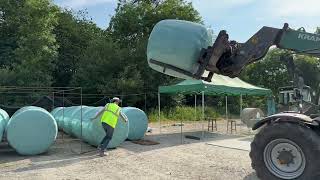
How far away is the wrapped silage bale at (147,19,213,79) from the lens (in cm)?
614

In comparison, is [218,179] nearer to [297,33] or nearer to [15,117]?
[297,33]

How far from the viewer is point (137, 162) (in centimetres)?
1092

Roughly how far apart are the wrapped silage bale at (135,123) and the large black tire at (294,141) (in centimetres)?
936

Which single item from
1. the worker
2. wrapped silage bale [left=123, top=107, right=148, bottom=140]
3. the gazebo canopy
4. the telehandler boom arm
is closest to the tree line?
the gazebo canopy

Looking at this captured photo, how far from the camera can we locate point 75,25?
3616 cm

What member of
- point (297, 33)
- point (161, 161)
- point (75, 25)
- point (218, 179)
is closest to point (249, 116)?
point (161, 161)

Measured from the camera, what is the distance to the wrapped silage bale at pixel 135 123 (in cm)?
1552

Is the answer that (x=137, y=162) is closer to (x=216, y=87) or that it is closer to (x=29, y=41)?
(x=216, y=87)

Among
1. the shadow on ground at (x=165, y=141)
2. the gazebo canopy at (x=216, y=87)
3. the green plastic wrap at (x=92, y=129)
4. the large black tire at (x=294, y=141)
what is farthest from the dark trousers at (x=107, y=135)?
the large black tire at (x=294, y=141)

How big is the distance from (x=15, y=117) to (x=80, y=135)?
2830mm

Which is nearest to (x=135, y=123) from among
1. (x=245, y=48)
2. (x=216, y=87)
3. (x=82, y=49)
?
(x=216, y=87)

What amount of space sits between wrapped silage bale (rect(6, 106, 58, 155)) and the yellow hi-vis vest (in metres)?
1.52

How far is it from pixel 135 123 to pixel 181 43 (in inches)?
383

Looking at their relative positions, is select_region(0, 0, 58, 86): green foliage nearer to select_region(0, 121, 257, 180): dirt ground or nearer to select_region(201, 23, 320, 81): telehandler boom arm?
select_region(0, 121, 257, 180): dirt ground
